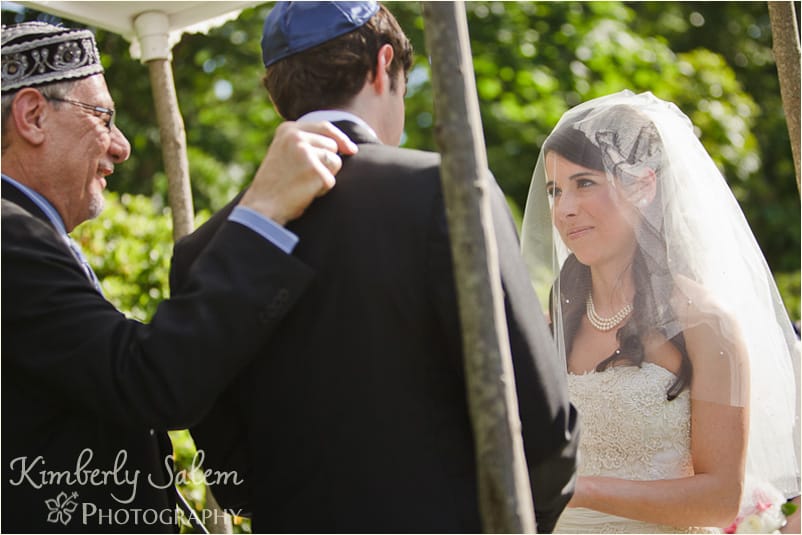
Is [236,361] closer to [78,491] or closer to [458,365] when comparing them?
[458,365]

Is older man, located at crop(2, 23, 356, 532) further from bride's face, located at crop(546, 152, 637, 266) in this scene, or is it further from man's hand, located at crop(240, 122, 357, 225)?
bride's face, located at crop(546, 152, 637, 266)

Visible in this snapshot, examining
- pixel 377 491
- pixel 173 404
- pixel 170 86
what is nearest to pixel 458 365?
pixel 377 491

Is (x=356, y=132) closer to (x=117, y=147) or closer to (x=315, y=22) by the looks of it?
(x=315, y=22)

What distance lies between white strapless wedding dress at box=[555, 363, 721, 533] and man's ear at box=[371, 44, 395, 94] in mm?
1592

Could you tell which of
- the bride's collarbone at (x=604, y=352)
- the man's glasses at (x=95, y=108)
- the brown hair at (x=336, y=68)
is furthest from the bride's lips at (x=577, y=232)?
the man's glasses at (x=95, y=108)

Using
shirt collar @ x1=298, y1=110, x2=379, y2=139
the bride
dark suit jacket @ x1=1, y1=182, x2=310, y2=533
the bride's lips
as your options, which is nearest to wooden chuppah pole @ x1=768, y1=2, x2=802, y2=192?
the bride

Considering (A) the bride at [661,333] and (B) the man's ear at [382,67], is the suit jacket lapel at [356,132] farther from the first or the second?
(A) the bride at [661,333]

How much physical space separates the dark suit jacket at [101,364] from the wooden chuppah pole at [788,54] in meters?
2.18

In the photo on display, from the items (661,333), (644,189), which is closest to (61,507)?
(661,333)

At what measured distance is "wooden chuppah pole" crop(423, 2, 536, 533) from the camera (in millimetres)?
1760

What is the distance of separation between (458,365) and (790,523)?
217 cm

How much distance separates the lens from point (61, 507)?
2430 mm

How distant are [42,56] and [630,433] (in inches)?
89.5

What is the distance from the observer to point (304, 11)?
92.4 inches
